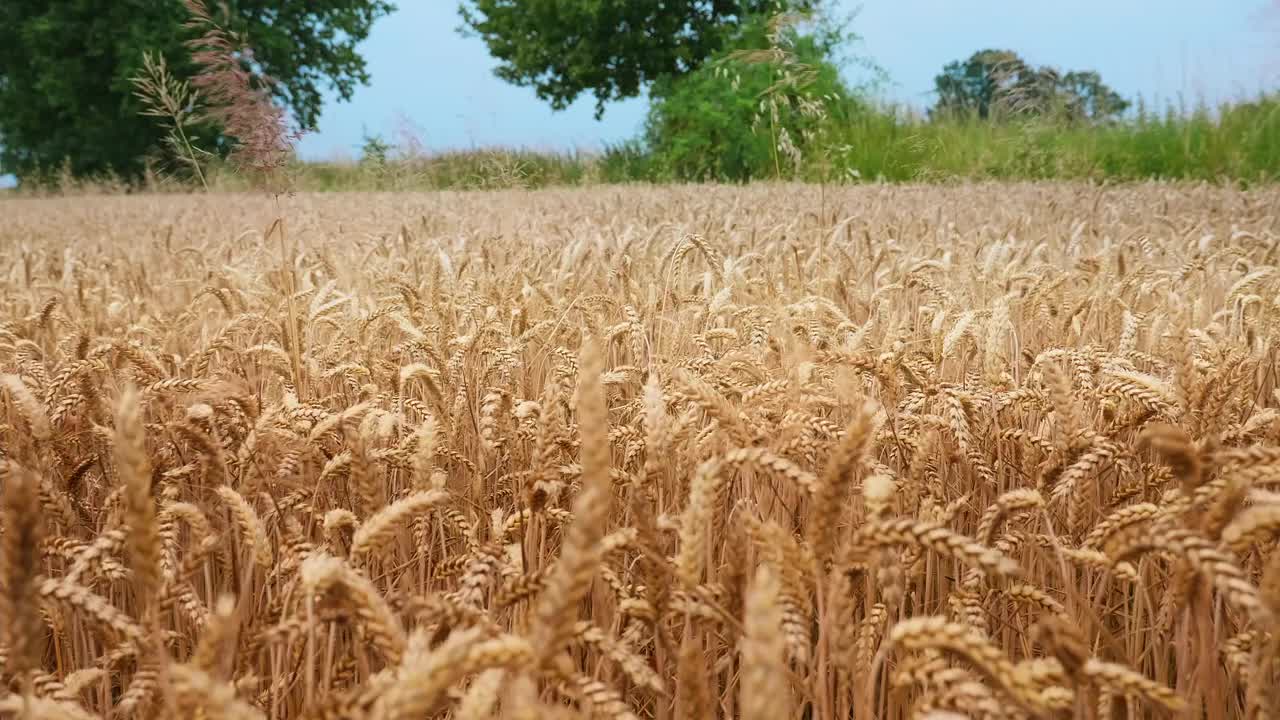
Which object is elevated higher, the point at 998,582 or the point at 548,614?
the point at 548,614

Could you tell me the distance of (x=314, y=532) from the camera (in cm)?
174

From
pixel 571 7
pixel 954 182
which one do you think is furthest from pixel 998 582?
pixel 571 7

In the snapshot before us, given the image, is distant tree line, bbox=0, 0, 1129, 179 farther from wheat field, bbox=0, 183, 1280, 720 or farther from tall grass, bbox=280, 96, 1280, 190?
wheat field, bbox=0, 183, 1280, 720

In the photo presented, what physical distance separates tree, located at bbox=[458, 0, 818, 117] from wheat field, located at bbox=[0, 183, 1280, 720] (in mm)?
21282

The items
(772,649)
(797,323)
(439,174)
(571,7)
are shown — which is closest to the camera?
(772,649)

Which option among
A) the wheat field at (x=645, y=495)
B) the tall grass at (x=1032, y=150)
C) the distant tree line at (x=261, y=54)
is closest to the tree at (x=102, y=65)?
the distant tree line at (x=261, y=54)

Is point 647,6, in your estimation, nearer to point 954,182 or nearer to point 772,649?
point 954,182

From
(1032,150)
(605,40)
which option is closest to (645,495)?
(1032,150)

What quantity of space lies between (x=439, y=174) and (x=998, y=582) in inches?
590

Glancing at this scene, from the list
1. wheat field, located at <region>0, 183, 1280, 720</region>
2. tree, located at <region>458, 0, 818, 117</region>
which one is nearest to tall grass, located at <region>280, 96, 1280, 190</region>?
wheat field, located at <region>0, 183, 1280, 720</region>

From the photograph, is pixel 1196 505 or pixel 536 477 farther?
pixel 536 477

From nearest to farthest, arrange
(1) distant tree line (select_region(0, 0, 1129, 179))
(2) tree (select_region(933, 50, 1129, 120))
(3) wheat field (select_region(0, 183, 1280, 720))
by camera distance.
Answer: (3) wheat field (select_region(0, 183, 1280, 720)) < (2) tree (select_region(933, 50, 1129, 120)) < (1) distant tree line (select_region(0, 0, 1129, 179))

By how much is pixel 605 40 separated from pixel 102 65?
1413 cm

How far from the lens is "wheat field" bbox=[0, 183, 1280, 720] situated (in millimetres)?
660
